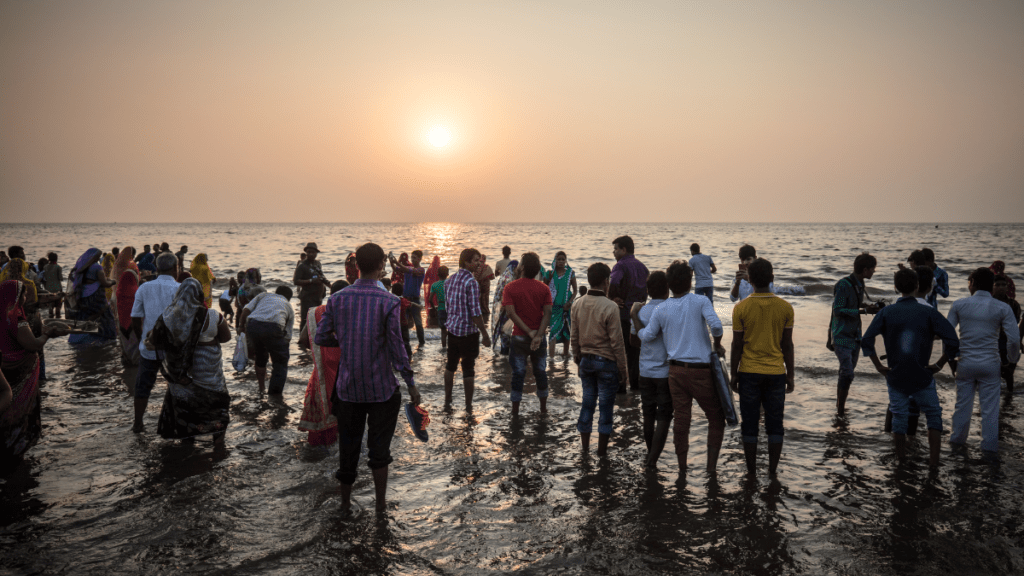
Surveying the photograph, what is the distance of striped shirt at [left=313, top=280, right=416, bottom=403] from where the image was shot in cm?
409

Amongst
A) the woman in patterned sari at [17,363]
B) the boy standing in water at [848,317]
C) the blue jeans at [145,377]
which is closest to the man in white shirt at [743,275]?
the boy standing in water at [848,317]

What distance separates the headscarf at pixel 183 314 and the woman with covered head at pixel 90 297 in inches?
257

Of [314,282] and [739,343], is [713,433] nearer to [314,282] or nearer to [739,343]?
[739,343]

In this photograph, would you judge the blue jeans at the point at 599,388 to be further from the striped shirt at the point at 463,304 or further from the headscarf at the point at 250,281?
the headscarf at the point at 250,281

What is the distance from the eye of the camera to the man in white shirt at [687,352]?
4965 mm

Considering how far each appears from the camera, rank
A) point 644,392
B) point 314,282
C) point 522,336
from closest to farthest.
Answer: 1. point 644,392
2. point 522,336
3. point 314,282

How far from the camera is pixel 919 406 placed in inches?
209

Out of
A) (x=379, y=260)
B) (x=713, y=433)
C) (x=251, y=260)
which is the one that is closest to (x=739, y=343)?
(x=713, y=433)

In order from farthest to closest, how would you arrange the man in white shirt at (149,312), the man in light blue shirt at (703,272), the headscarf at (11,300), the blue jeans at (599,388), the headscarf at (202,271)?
the man in light blue shirt at (703,272)
the headscarf at (202,271)
the man in white shirt at (149,312)
the blue jeans at (599,388)
the headscarf at (11,300)

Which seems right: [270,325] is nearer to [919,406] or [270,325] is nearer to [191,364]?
[191,364]

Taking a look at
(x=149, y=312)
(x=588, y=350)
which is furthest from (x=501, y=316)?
(x=149, y=312)

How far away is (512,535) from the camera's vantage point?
419 cm

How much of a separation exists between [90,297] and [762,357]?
12.4 meters

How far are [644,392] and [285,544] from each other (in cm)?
335
